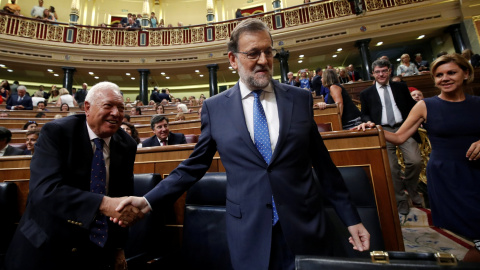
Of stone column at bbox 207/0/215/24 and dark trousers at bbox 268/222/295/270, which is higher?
stone column at bbox 207/0/215/24

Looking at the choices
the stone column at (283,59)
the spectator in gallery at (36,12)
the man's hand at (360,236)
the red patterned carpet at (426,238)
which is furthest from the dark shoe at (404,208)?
the spectator in gallery at (36,12)

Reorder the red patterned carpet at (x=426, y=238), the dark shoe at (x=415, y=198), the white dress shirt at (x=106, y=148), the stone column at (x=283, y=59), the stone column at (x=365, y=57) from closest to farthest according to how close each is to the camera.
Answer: the white dress shirt at (x=106, y=148), the red patterned carpet at (x=426, y=238), the dark shoe at (x=415, y=198), the stone column at (x=365, y=57), the stone column at (x=283, y=59)

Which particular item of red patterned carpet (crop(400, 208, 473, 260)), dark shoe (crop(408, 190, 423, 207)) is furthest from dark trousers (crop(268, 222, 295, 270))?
dark shoe (crop(408, 190, 423, 207))

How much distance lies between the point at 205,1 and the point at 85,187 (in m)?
13.5

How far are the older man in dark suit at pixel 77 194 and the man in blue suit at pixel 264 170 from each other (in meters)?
0.31

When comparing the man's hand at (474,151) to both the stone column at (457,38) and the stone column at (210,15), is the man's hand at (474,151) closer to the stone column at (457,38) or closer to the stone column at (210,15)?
the stone column at (457,38)

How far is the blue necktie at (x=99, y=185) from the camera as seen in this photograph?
107 centimetres

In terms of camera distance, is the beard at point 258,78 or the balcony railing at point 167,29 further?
the balcony railing at point 167,29

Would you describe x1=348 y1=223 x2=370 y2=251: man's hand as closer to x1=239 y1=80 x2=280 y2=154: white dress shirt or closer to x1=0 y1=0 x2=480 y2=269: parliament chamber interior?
x1=0 y1=0 x2=480 y2=269: parliament chamber interior

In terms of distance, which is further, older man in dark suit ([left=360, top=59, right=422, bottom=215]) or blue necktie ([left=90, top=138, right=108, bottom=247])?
older man in dark suit ([left=360, top=59, right=422, bottom=215])

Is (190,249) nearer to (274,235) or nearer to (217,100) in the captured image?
(274,235)

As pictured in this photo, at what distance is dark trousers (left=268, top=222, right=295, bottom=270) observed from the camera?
2.40 ft

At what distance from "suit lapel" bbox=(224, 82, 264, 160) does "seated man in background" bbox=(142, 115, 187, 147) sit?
7.08ft

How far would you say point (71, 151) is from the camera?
1083 mm
